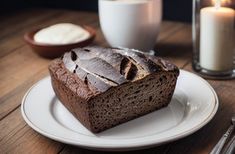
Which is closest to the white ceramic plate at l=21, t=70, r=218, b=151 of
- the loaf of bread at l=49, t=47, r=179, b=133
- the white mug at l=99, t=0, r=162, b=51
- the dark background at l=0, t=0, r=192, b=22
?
the loaf of bread at l=49, t=47, r=179, b=133

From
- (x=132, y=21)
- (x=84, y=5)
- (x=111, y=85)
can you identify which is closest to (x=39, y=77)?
(x=132, y=21)

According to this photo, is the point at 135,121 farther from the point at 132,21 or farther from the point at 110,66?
the point at 132,21

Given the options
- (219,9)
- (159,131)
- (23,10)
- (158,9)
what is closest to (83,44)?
(158,9)

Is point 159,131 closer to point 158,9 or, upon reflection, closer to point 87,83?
point 87,83

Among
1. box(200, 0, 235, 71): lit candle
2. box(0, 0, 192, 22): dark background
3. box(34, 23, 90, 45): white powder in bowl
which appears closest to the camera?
box(200, 0, 235, 71): lit candle

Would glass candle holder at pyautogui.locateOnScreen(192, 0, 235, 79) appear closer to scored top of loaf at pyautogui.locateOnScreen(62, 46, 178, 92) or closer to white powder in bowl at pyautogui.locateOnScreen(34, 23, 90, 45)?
scored top of loaf at pyautogui.locateOnScreen(62, 46, 178, 92)

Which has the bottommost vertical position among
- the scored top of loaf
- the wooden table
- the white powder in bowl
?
the wooden table
